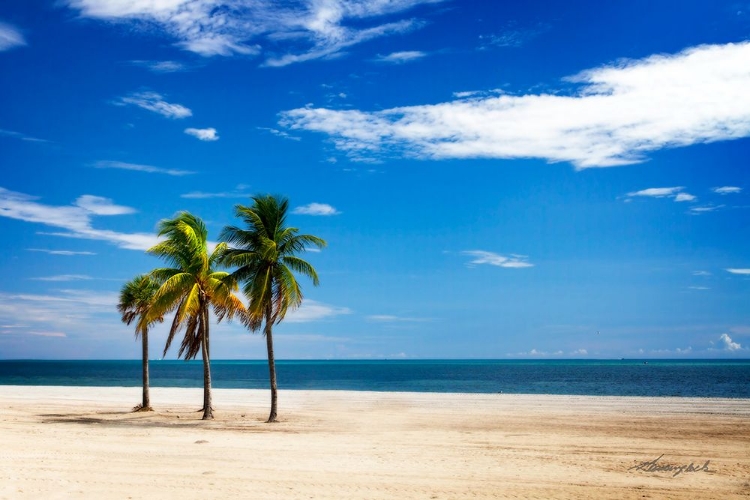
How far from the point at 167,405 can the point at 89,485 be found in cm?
2462

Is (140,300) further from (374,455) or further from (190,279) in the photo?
(374,455)

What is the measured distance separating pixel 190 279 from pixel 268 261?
11.0 ft

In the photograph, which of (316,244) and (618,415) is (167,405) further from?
(618,415)

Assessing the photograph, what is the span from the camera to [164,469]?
48.5ft

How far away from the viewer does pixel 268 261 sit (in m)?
26.5

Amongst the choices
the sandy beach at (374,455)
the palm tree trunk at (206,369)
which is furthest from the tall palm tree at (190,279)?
the sandy beach at (374,455)

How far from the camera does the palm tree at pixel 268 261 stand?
1040 inches

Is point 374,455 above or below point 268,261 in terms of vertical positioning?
below

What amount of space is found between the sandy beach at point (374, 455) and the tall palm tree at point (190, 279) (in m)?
4.51

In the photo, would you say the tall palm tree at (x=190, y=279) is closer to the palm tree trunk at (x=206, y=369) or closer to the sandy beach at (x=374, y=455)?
the palm tree trunk at (x=206, y=369)

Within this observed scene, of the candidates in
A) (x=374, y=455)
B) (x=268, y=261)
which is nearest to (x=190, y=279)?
(x=268, y=261)

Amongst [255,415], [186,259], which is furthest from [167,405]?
[186,259]

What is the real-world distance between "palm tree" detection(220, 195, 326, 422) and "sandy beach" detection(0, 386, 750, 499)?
4879 mm

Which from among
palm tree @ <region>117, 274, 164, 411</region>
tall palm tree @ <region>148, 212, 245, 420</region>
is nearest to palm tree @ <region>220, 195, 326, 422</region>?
tall palm tree @ <region>148, 212, 245, 420</region>
